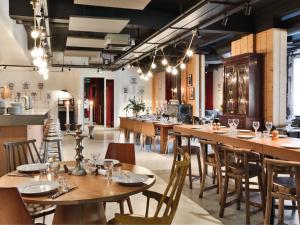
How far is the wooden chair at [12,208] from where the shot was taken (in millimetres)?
1752

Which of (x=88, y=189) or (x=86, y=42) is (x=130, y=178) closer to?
(x=88, y=189)

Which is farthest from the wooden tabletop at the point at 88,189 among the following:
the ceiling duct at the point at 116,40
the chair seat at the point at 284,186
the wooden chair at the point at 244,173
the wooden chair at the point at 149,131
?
the ceiling duct at the point at 116,40

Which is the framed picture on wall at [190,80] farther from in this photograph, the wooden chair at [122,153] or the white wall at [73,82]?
the wooden chair at [122,153]

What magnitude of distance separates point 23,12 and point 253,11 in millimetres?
5078

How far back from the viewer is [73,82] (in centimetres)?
→ 1595

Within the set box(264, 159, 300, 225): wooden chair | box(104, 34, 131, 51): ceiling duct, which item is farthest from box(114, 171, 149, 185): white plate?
box(104, 34, 131, 51): ceiling duct

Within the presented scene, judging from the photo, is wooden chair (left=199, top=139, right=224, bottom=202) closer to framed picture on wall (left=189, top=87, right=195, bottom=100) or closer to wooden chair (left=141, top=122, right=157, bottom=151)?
wooden chair (left=141, top=122, right=157, bottom=151)

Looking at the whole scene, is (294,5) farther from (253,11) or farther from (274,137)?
(274,137)

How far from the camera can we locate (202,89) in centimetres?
1206

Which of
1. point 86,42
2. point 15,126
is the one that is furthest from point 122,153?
point 86,42

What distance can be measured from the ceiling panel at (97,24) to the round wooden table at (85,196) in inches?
179

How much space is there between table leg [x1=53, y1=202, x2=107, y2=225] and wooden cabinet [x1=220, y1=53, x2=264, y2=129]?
5406 mm

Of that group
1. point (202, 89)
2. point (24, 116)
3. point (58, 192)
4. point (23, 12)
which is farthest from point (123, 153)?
point (202, 89)

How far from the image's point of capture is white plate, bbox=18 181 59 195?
2115mm
